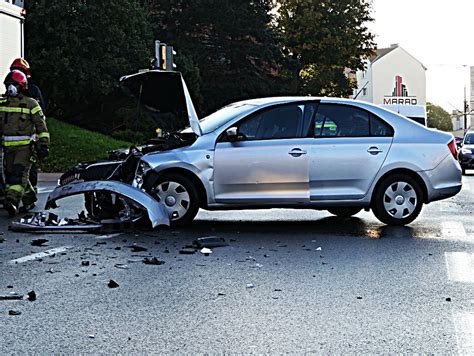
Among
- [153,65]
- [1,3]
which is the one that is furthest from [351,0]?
[1,3]

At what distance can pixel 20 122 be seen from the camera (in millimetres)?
12328

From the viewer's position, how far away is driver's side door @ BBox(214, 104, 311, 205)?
36.0 feet

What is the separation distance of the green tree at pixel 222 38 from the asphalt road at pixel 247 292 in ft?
114

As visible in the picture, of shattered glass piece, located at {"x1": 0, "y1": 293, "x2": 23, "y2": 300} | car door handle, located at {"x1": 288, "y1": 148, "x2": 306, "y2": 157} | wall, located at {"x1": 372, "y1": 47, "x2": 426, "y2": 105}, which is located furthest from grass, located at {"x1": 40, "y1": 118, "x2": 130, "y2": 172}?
wall, located at {"x1": 372, "y1": 47, "x2": 426, "y2": 105}

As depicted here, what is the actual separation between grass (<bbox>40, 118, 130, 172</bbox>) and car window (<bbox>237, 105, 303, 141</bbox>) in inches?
588

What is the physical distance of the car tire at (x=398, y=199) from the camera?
→ 11.3 meters

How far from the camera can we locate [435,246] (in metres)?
9.70

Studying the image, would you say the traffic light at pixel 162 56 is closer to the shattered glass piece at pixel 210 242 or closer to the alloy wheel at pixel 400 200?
the alloy wheel at pixel 400 200

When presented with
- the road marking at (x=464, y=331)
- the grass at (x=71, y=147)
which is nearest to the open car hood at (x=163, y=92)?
the road marking at (x=464, y=331)

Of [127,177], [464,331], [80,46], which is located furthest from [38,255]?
[80,46]

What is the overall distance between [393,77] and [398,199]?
115148 millimetres

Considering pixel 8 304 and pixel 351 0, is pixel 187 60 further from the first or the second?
pixel 8 304

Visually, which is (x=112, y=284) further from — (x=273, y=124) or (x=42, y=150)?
(x=42, y=150)

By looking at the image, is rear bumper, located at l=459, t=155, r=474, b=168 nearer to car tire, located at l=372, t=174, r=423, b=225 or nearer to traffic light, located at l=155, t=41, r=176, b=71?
traffic light, located at l=155, t=41, r=176, b=71
